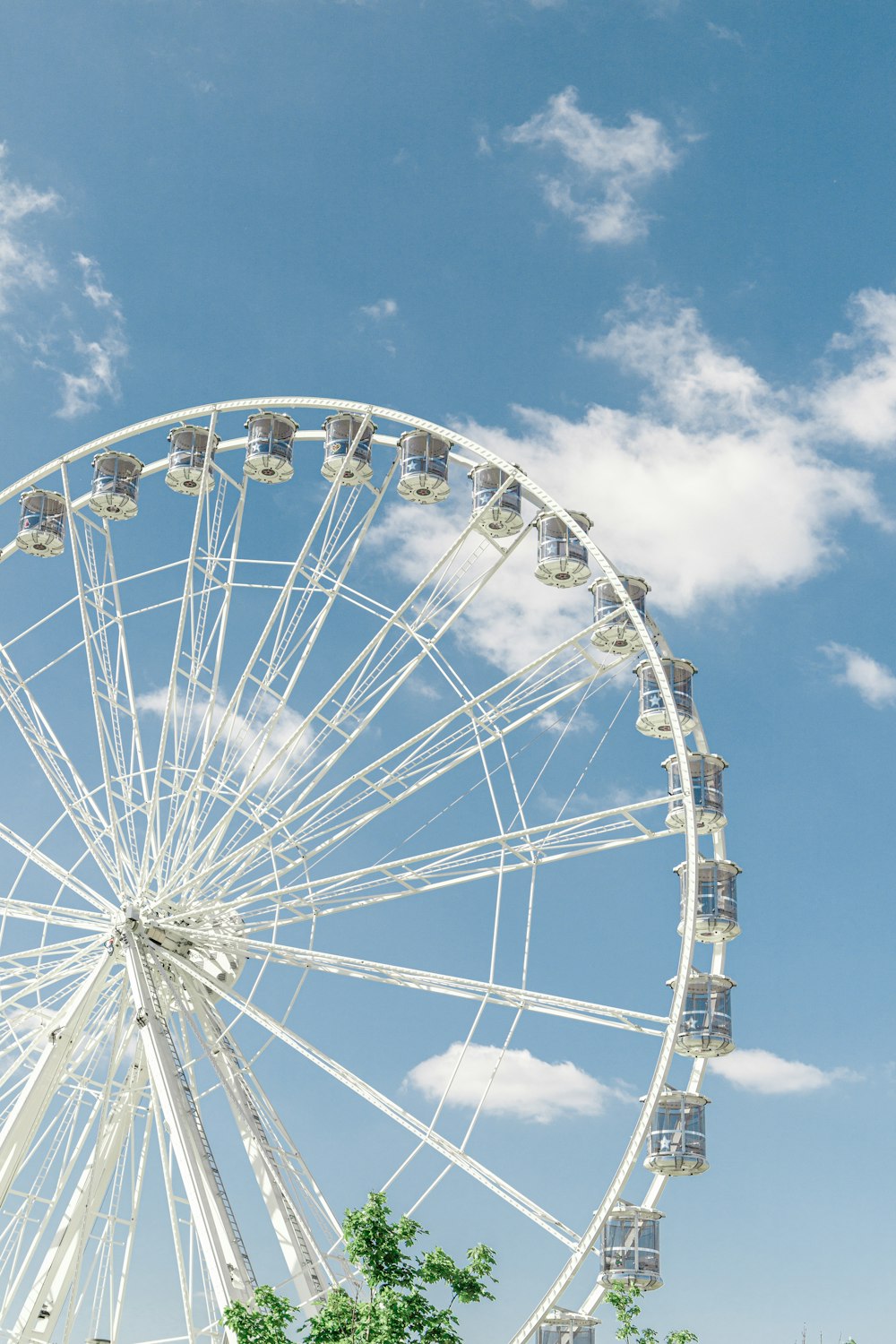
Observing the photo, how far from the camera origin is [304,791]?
1207 inches

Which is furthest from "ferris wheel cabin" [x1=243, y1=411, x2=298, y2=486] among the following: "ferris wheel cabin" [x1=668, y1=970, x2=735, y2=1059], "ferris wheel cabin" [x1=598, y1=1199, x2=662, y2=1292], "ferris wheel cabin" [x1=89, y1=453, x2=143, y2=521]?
"ferris wheel cabin" [x1=598, y1=1199, x2=662, y2=1292]

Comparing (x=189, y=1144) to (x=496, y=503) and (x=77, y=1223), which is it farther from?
(x=496, y=503)

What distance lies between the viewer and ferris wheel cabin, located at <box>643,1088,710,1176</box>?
94.1 ft

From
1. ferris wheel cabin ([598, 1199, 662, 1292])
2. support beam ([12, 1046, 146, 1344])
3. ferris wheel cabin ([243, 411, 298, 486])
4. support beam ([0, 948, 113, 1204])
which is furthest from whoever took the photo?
ferris wheel cabin ([243, 411, 298, 486])

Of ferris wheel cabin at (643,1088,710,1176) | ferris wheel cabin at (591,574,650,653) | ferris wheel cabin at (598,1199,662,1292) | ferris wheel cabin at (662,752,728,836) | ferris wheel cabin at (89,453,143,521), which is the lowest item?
ferris wheel cabin at (598,1199,662,1292)

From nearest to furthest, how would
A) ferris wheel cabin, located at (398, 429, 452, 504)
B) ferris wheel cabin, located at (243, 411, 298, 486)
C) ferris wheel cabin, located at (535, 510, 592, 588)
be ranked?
ferris wheel cabin, located at (535, 510, 592, 588) → ferris wheel cabin, located at (398, 429, 452, 504) → ferris wheel cabin, located at (243, 411, 298, 486)

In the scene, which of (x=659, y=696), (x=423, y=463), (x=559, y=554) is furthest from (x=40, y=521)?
(x=659, y=696)

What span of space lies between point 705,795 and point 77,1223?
44.4ft

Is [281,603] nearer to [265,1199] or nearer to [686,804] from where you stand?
[686,804]

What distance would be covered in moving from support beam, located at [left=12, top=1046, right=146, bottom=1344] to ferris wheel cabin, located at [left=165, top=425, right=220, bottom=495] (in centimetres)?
1150

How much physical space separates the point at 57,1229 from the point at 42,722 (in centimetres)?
909

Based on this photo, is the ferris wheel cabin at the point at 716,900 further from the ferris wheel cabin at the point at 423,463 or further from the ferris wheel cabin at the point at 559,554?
the ferris wheel cabin at the point at 423,463

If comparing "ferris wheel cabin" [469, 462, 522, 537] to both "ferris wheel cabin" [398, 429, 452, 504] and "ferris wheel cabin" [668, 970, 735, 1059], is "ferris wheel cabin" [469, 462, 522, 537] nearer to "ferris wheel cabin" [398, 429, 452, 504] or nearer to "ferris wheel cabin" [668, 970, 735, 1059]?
"ferris wheel cabin" [398, 429, 452, 504]

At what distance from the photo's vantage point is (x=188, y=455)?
34906 mm
